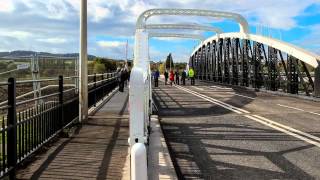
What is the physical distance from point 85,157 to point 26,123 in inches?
45.6

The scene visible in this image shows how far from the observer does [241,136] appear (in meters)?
13.1

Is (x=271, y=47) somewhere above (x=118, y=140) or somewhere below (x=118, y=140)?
above

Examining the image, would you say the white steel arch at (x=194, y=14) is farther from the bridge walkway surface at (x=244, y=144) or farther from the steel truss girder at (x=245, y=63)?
the bridge walkway surface at (x=244, y=144)

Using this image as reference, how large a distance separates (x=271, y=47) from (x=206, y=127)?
2092cm

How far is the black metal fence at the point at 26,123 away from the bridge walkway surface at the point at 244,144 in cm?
240

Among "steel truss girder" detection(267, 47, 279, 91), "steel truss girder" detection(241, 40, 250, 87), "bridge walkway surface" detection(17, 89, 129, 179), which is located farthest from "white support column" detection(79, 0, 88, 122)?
"steel truss girder" detection(241, 40, 250, 87)

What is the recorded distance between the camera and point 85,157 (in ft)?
31.0

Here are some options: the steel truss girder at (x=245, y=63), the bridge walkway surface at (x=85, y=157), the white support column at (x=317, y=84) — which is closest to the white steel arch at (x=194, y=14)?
the steel truss girder at (x=245, y=63)

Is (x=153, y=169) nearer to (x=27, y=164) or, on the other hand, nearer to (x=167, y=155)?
(x=167, y=155)

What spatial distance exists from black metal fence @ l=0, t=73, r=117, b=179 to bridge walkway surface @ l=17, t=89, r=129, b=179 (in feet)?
0.82

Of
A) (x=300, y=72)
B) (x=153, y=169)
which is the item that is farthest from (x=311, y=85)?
(x=153, y=169)

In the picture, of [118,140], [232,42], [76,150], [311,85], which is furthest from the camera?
[232,42]

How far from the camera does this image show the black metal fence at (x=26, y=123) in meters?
7.78

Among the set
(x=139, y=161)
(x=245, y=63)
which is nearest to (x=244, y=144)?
(x=139, y=161)
